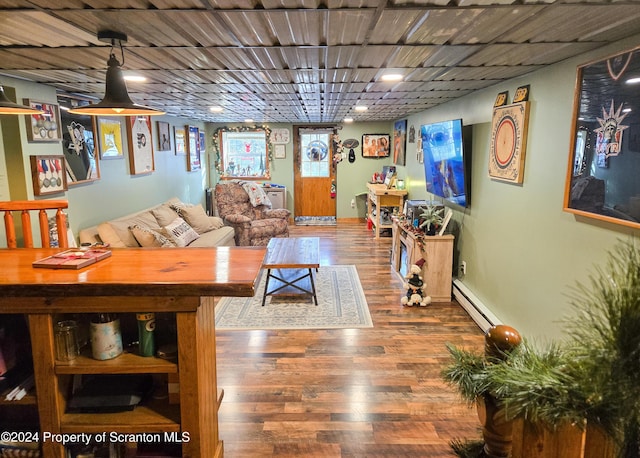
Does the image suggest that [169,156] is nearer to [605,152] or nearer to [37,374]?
[37,374]

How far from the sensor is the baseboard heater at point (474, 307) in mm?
3548

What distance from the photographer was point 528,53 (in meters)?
2.28

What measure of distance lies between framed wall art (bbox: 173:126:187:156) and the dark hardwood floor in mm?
3996

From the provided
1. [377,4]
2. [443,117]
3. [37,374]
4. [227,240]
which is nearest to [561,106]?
[377,4]

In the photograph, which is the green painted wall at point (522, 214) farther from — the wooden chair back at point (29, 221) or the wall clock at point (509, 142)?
the wooden chair back at point (29, 221)

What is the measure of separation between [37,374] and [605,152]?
9.01 ft

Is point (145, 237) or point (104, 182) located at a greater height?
point (104, 182)

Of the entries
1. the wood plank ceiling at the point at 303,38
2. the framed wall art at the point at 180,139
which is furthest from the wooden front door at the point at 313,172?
the wood plank ceiling at the point at 303,38

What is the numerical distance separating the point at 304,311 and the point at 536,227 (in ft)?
7.39

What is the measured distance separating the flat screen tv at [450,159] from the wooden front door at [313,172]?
3.94m

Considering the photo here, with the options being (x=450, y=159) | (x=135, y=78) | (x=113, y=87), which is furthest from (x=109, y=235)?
(x=450, y=159)

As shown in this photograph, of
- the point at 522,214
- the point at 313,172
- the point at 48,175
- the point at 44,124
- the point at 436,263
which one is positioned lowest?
the point at 436,263

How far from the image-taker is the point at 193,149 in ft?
24.1

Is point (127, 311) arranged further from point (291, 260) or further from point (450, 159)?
point (450, 159)
